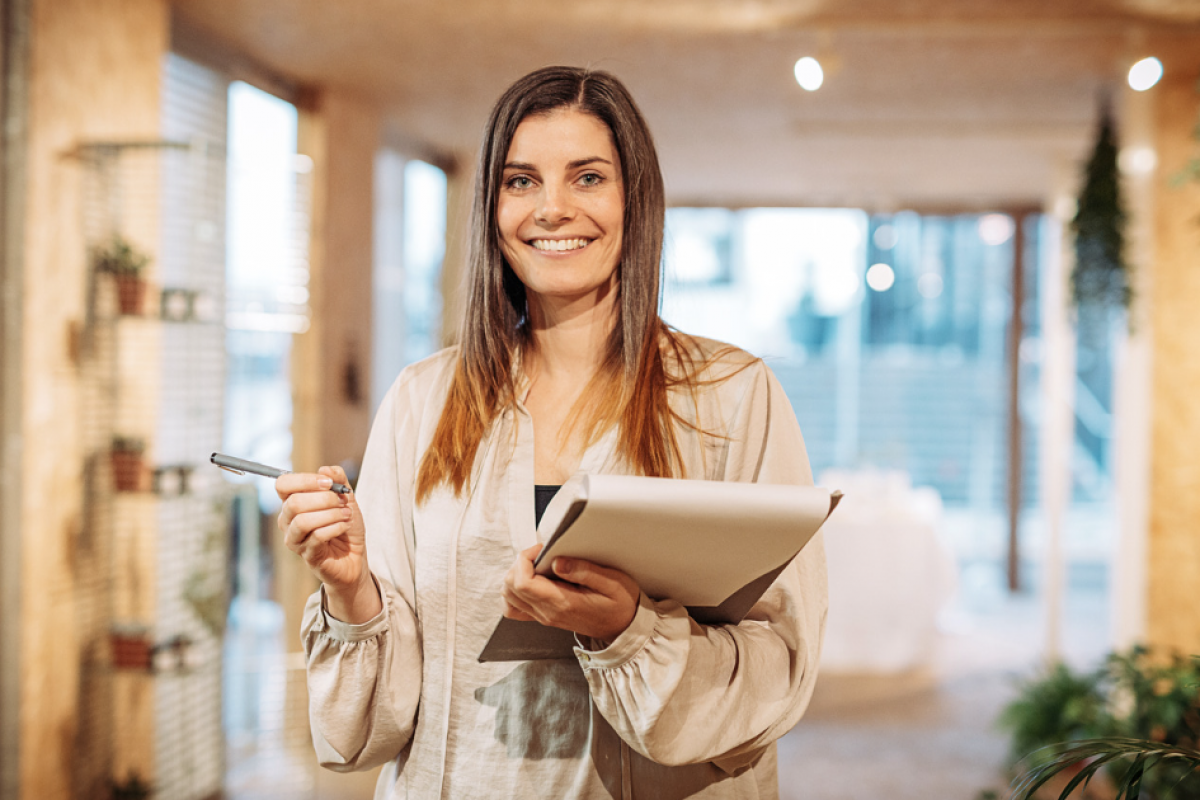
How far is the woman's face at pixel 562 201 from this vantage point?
3.70ft

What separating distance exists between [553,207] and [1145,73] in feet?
10.8

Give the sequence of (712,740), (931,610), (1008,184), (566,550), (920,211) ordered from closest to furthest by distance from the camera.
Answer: (566,550), (712,740), (931,610), (1008,184), (920,211)

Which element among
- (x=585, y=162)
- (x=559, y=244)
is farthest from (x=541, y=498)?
(x=585, y=162)

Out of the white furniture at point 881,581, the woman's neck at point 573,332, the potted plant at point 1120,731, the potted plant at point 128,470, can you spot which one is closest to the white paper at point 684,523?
the woman's neck at point 573,332

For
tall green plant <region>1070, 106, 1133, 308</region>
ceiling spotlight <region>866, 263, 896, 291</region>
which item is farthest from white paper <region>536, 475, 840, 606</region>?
ceiling spotlight <region>866, 263, 896, 291</region>

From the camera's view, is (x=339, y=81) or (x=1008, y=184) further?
(x=1008, y=184)

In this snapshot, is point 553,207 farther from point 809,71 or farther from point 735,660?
point 809,71

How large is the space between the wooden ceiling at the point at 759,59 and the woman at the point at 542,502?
1.40 m

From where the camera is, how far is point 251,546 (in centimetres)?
389

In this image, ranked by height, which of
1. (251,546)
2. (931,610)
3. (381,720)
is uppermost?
(381,720)

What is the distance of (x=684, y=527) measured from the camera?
0.84 meters

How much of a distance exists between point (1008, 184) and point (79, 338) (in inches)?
254

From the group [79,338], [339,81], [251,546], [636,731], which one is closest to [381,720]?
[636,731]

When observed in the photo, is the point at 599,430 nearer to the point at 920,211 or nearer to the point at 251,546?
the point at 251,546
